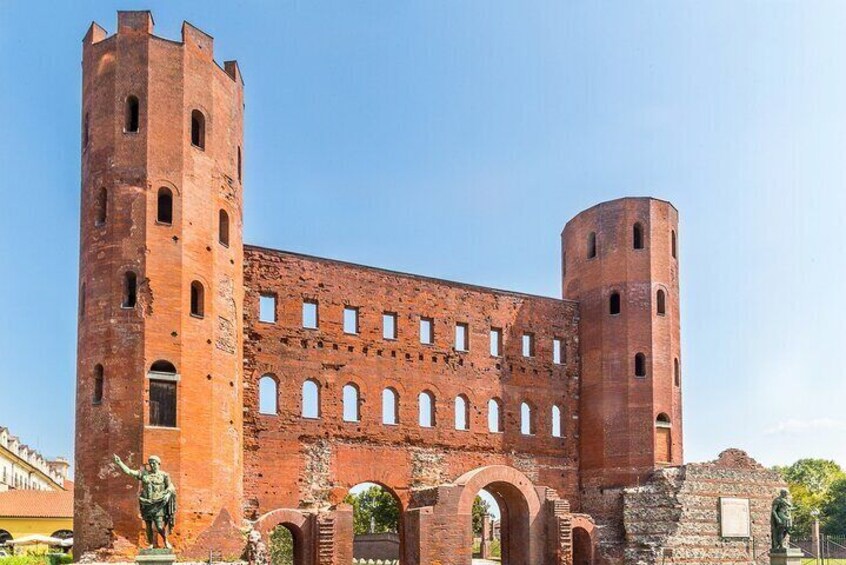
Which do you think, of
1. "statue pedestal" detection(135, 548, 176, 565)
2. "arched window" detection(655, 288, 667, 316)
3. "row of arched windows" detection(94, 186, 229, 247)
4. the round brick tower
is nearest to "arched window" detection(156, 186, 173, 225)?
"row of arched windows" detection(94, 186, 229, 247)

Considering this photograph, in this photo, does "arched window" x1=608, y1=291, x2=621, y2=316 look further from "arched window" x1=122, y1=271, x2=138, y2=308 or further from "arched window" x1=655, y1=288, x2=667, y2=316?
"arched window" x1=122, y1=271, x2=138, y2=308

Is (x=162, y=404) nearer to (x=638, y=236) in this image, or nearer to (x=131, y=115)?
(x=131, y=115)

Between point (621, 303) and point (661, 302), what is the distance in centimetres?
152

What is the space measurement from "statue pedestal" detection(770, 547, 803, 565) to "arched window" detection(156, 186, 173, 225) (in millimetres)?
17655

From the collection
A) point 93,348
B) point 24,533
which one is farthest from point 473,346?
point 24,533

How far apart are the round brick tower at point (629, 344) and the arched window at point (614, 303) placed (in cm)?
4

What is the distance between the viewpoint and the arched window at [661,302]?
123 feet

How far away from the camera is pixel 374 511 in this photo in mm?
58656

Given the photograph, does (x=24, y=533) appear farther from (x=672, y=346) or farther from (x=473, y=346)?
(x=672, y=346)

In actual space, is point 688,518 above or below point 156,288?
below

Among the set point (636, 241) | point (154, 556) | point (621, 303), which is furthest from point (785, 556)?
point (154, 556)

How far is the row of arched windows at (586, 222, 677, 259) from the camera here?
37.8 metres

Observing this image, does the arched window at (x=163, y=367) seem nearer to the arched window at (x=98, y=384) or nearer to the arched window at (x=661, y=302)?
the arched window at (x=98, y=384)

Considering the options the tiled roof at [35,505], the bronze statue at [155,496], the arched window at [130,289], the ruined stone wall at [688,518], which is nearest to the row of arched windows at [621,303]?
the ruined stone wall at [688,518]
